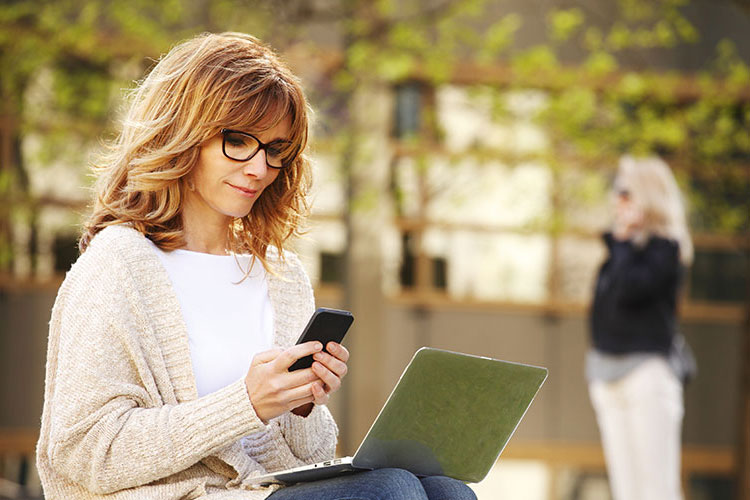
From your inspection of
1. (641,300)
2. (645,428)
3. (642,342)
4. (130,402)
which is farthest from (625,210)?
(130,402)

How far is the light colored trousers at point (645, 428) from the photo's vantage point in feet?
19.4

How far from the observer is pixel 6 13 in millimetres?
7766

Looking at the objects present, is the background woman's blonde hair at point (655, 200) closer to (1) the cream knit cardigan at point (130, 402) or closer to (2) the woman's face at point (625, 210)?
(2) the woman's face at point (625, 210)

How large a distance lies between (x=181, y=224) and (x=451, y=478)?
89 centimetres

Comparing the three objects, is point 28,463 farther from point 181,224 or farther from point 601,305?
point 181,224

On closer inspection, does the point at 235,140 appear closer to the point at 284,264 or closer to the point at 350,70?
the point at 284,264

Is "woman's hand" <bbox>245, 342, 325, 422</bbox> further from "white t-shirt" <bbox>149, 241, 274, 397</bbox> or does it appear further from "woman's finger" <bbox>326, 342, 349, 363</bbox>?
"white t-shirt" <bbox>149, 241, 274, 397</bbox>

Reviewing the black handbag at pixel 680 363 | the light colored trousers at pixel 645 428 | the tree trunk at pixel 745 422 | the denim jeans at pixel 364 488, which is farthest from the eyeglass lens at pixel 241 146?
the tree trunk at pixel 745 422

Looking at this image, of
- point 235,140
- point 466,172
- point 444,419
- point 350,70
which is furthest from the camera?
point 466,172

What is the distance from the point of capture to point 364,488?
2.36 meters

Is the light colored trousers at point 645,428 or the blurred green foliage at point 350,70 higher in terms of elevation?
the blurred green foliage at point 350,70

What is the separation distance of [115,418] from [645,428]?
410 centimetres

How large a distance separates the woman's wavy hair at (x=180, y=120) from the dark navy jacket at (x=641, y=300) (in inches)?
139

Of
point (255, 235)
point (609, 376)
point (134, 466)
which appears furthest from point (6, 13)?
point (134, 466)
